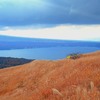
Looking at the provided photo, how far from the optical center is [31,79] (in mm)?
31781

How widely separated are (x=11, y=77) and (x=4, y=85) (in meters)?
2.71

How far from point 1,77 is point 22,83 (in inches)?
276

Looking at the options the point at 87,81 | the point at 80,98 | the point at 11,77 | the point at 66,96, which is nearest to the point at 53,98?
the point at 66,96

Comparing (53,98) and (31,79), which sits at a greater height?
(53,98)

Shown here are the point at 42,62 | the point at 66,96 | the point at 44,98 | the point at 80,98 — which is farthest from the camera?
the point at 42,62

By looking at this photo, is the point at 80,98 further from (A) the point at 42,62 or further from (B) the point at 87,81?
(A) the point at 42,62

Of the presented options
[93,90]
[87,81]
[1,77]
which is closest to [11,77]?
[1,77]

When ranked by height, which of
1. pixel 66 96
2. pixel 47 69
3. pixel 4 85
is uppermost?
pixel 66 96

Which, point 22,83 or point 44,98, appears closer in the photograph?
point 44,98

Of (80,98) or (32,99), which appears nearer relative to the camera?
(80,98)

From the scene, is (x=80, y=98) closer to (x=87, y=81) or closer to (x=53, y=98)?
(x=53, y=98)

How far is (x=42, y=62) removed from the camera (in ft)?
121

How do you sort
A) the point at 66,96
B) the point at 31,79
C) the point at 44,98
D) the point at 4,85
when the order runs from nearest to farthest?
the point at 66,96, the point at 44,98, the point at 31,79, the point at 4,85

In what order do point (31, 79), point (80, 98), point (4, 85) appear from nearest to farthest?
point (80, 98) → point (31, 79) → point (4, 85)
